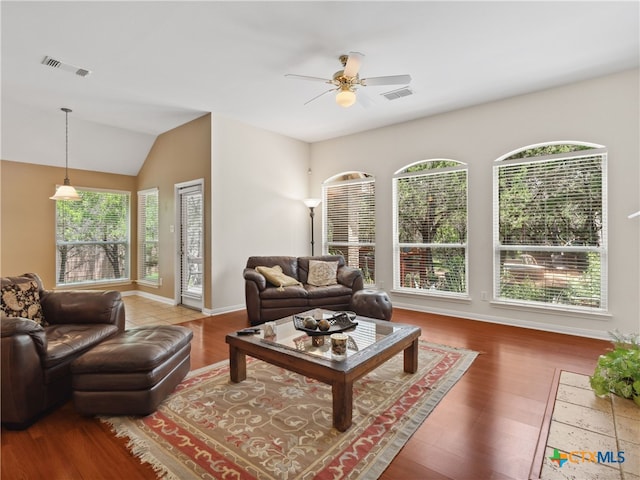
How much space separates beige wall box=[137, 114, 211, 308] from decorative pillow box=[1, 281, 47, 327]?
2.35 metres

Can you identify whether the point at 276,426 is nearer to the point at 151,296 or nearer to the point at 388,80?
the point at 388,80

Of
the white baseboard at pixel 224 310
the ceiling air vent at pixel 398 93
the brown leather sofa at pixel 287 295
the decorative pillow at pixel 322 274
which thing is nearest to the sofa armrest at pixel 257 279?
the brown leather sofa at pixel 287 295

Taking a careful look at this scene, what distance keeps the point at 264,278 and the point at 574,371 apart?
351cm

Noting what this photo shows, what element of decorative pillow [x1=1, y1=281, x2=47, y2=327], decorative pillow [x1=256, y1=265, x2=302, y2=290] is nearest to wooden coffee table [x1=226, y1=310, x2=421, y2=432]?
decorative pillow [x1=256, y1=265, x2=302, y2=290]

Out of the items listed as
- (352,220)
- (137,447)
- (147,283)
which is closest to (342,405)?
(137,447)

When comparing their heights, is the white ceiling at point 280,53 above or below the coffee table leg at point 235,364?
above

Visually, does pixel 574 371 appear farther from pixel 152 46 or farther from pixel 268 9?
pixel 152 46

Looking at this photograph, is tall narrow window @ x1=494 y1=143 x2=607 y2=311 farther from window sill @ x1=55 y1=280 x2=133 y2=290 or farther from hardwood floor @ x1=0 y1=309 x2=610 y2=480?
window sill @ x1=55 y1=280 x2=133 y2=290

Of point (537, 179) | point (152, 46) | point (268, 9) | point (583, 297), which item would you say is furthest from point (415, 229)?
point (152, 46)

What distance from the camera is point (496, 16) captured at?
108 inches

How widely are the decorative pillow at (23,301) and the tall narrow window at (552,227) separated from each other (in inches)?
205

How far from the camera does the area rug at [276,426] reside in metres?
1.74

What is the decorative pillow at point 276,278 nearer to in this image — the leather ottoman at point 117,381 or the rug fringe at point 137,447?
the leather ottoman at point 117,381

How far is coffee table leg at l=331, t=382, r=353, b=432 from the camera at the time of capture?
1983 millimetres
